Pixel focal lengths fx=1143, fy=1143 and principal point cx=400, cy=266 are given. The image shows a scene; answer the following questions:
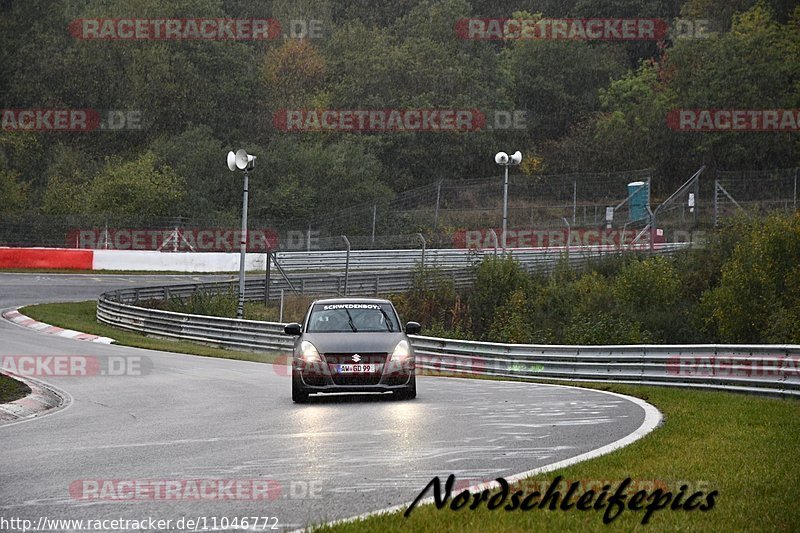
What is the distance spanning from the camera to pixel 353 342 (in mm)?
15898

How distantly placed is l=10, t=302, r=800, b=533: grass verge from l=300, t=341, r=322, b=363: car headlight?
468cm

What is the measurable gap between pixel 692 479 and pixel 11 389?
1118 cm

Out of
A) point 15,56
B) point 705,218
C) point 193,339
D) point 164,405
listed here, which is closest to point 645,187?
point 705,218

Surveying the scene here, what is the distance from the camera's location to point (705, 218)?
5397 centimetres

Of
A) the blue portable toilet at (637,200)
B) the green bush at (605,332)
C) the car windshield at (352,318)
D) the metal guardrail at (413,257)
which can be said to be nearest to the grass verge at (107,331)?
the green bush at (605,332)

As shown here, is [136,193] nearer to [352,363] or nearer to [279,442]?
[352,363]

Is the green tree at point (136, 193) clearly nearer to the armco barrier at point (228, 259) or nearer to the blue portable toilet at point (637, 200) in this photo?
the armco barrier at point (228, 259)

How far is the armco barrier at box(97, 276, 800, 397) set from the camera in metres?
17.3

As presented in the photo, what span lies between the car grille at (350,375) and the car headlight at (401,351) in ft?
0.92

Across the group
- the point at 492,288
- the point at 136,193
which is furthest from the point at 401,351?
the point at 136,193

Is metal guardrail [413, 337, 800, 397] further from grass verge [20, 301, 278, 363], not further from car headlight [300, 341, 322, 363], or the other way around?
car headlight [300, 341, 322, 363]

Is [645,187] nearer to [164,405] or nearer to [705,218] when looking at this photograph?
[705,218]

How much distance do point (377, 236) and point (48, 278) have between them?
1437cm

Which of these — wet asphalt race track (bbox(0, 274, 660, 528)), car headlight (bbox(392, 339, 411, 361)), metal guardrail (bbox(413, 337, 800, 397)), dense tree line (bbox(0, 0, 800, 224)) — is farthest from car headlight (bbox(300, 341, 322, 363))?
dense tree line (bbox(0, 0, 800, 224))
